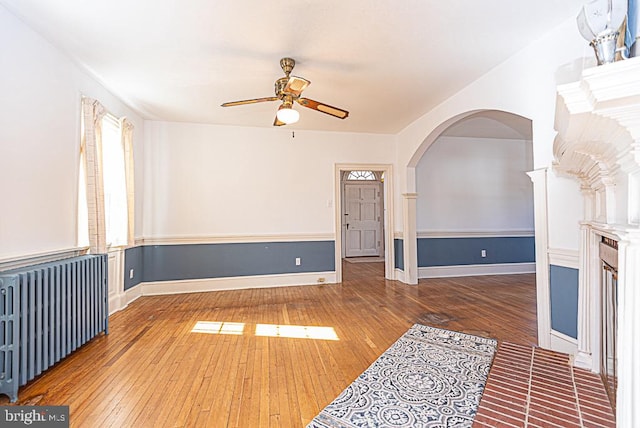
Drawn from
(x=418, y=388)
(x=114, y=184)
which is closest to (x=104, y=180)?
(x=114, y=184)

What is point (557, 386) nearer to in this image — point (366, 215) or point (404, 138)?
point (404, 138)

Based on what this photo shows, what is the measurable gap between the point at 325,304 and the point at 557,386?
250 centimetres

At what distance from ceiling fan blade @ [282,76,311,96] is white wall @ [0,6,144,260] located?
186 cm

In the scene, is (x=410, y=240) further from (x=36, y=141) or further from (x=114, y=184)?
(x=36, y=141)

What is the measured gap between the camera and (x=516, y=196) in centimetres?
577

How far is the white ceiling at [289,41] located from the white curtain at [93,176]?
0.41 metres

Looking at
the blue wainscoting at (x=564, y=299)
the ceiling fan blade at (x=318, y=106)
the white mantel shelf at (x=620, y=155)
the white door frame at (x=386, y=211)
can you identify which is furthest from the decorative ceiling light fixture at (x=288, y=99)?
the white door frame at (x=386, y=211)

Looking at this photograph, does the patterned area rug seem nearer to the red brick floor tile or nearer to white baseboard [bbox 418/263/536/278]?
the red brick floor tile

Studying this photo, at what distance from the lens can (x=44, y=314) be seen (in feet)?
6.78

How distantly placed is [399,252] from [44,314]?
14.6 ft

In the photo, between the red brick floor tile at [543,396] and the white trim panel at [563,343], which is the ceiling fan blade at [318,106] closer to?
the red brick floor tile at [543,396]

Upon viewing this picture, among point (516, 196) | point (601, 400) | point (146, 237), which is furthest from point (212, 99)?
point (516, 196)

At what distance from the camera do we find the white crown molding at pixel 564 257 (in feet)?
7.16

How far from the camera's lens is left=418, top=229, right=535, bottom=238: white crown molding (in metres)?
5.47
